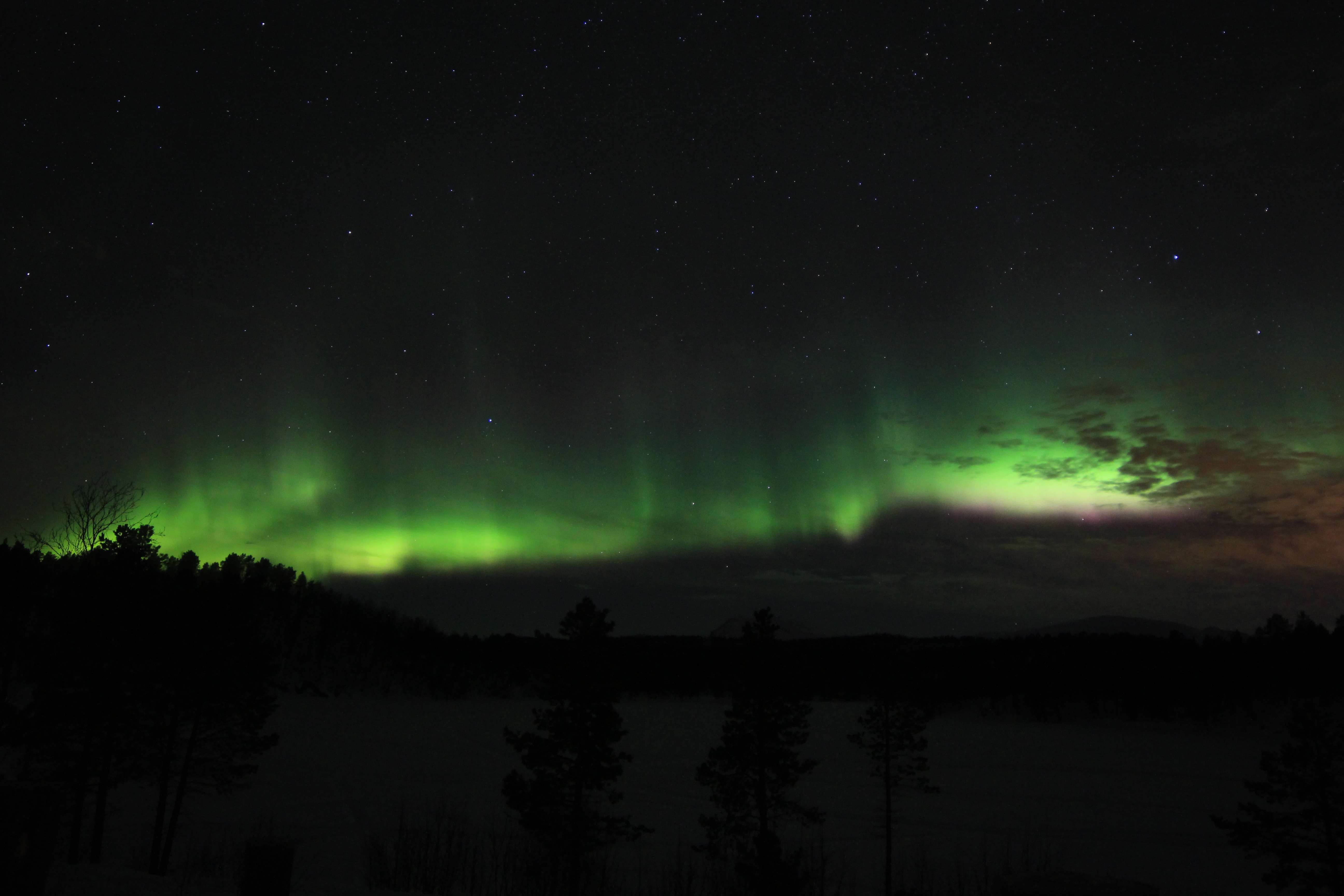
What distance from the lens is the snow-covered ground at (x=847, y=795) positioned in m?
37.4

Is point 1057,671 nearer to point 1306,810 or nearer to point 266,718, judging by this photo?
point 1306,810

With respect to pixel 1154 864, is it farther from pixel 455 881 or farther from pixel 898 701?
pixel 455 881

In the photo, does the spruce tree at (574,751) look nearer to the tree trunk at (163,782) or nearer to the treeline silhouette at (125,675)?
the treeline silhouette at (125,675)

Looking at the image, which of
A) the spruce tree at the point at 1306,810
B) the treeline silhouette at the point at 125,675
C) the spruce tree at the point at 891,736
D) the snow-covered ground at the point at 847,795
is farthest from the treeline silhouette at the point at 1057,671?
the treeline silhouette at the point at 125,675

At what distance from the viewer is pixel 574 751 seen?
29.3 metres

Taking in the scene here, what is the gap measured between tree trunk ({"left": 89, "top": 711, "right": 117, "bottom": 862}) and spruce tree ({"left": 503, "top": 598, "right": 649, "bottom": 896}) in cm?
1303

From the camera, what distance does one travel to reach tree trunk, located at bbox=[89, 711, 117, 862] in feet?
82.4

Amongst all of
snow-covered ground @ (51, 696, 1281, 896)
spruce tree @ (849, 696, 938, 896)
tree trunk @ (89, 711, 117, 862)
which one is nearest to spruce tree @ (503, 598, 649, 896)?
snow-covered ground @ (51, 696, 1281, 896)

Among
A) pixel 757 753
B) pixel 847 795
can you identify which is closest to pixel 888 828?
pixel 757 753

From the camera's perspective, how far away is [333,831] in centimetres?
4078

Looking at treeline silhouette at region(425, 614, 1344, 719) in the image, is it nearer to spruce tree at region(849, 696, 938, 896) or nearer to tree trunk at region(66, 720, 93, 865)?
spruce tree at region(849, 696, 938, 896)

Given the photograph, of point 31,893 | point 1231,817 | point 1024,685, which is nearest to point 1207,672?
point 1024,685

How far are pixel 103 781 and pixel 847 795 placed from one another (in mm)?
49066

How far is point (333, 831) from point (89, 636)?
21.7 metres
